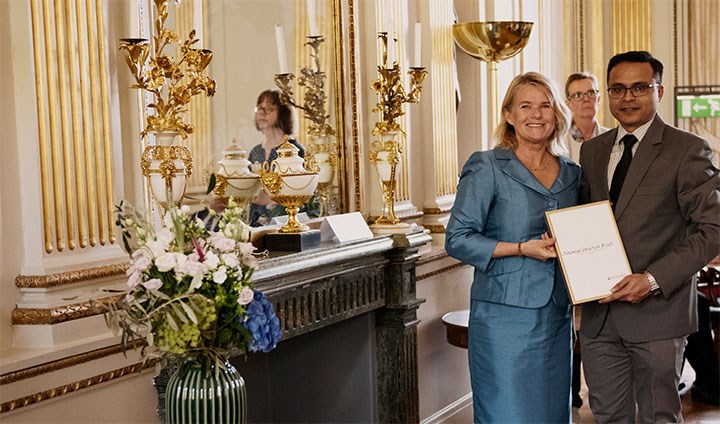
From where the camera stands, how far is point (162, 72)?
9.68ft

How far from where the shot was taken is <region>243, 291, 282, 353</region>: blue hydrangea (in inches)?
95.7

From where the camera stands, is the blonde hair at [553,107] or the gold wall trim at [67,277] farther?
the blonde hair at [553,107]

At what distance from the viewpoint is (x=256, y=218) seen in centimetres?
377

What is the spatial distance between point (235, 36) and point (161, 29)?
30.8 inches

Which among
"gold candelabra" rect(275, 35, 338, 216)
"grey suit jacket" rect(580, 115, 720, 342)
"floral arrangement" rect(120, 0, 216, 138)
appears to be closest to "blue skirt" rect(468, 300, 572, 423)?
"grey suit jacket" rect(580, 115, 720, 342)

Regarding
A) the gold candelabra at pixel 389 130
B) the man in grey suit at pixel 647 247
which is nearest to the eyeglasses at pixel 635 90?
the man in grey suit at pixel 647 247

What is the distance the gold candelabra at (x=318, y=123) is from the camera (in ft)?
13.7

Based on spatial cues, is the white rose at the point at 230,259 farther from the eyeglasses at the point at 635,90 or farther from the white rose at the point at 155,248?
the eyeglasses at the point at 635,90

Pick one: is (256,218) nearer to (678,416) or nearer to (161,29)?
(161,29)

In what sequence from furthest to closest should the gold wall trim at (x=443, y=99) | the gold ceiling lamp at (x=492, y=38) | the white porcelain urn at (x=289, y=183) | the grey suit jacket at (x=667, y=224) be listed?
1. the gold ceiling lamp at (x=492, y=38)
2. the gold wall trim at (x=443, y=99)
3. the white porcelain urn at (x=289, y=183)
4. the grey suit jacket at (x=667, y=224)

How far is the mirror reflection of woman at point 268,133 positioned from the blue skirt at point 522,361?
0.92m

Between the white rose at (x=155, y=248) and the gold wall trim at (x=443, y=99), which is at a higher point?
the gold wall trim at (x=443, y=99)

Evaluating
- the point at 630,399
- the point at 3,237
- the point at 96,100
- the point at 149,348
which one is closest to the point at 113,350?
the point at 149,348

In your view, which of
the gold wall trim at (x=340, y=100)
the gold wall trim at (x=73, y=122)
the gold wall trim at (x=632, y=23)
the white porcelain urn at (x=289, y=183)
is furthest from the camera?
the gold wall trim at (x=632, y=23)
